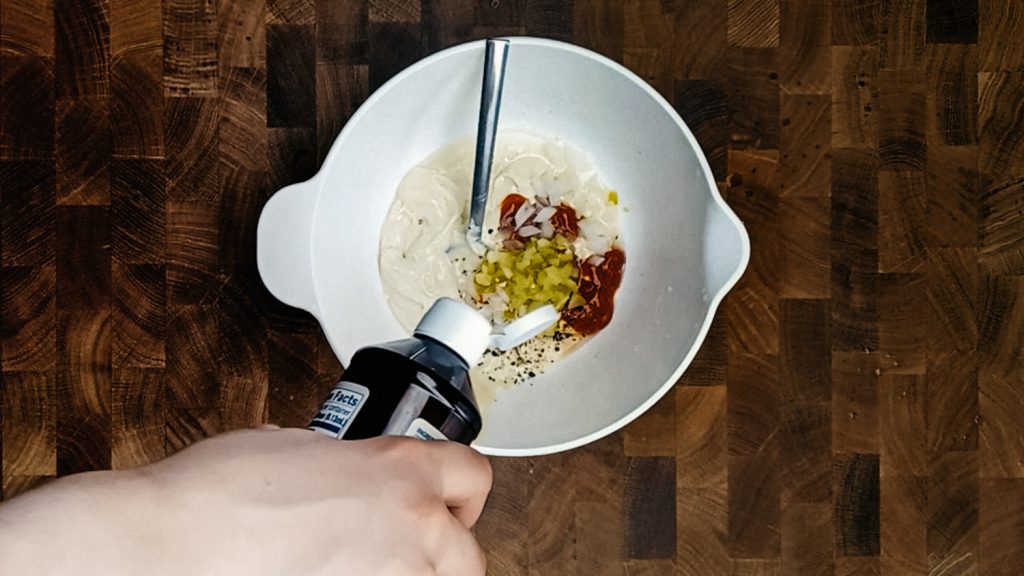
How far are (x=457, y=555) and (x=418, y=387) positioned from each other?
17 cm

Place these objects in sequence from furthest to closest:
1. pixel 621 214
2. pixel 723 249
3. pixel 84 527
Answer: pixel 621 214 → pixel 723 249 → pixel 84 527

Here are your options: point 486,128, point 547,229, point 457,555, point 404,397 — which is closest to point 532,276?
point 547,229

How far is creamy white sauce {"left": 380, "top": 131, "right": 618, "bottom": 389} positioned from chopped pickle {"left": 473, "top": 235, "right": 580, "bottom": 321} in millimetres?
25

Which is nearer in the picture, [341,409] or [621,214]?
[341,409]

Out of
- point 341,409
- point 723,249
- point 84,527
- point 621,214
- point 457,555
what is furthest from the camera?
point 621,214

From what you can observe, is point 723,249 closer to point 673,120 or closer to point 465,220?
point 673,120

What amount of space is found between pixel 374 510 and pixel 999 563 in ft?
2.53

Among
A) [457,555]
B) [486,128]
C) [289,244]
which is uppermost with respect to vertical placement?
[486,128]

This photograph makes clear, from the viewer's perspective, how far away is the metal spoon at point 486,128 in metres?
0.85

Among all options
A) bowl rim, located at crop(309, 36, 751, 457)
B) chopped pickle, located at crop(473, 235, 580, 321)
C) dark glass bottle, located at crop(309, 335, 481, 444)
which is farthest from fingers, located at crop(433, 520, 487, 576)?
chopped pickle, located at crop(473, 235, 580, 321)

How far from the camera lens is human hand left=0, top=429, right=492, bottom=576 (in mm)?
418

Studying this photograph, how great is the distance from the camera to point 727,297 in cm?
93

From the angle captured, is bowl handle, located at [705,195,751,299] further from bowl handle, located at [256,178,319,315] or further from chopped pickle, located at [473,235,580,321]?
bowl handle, located at [256,178,319,315]

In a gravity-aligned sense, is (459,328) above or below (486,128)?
below
